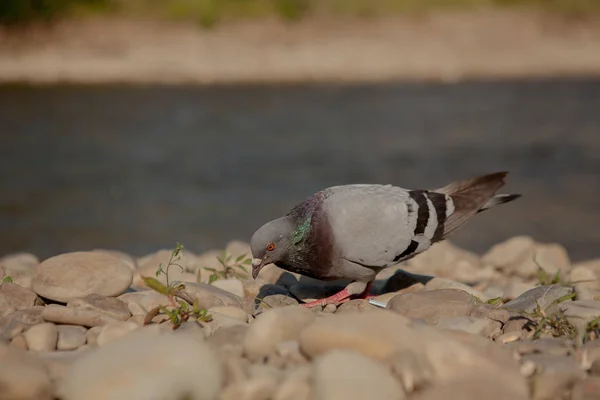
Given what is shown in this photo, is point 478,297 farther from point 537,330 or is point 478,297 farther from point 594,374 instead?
point 594,374

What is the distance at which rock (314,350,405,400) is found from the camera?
3475 millimetres

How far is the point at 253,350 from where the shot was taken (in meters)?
4.09

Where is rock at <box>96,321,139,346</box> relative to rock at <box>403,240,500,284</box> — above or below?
above

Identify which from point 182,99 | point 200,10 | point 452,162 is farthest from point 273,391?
point 200,10

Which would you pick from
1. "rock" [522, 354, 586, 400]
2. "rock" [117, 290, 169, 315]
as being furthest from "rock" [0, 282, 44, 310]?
"rock" [522, 354, 586, 400]

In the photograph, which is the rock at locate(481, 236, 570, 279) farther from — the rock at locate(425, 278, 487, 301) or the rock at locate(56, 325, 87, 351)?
the rock at locate(56, 325, 87, 351)

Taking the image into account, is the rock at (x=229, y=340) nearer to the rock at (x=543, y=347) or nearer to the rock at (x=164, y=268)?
the rock at (x=543, y=347)

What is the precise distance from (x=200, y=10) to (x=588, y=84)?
458 inches

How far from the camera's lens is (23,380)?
3584 mm

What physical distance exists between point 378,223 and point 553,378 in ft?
5.65

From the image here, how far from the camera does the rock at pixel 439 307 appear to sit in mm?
4715

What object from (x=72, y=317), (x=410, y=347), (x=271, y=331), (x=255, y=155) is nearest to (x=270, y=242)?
(x=271, y=331)

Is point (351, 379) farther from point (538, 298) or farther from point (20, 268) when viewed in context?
point (20, 268)

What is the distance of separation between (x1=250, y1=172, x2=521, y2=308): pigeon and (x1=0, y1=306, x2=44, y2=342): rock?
46.7 inches
